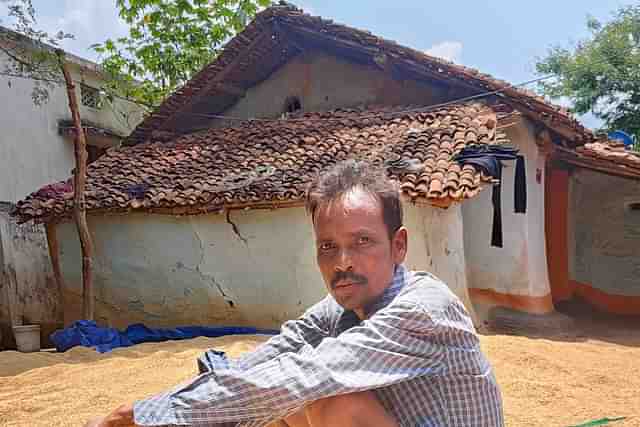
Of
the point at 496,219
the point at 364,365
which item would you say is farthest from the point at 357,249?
the point at 496,219

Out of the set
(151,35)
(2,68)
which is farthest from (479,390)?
(151,35)

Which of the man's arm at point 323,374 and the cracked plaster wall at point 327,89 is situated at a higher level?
the cracked plaster wall at point 327,89

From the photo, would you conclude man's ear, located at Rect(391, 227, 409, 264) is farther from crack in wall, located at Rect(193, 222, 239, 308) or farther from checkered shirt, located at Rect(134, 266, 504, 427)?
crack in wall, located at Rect(193, 222, 239, 308)

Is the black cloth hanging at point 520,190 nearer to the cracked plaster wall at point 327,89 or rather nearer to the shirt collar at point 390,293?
the cracked plaster wall at point 327,89

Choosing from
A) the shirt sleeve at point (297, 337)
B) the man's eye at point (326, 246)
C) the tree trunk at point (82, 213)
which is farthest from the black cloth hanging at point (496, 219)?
the man's eye at point (326, 246)

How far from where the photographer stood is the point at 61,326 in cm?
886

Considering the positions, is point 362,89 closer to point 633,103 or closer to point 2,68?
point 2,68

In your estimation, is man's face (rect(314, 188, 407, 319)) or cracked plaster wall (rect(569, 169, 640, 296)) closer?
man's face (rect(314, 188, 407, 319))

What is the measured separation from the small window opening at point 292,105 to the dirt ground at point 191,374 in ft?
17.5

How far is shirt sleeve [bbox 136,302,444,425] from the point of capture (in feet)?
4.55

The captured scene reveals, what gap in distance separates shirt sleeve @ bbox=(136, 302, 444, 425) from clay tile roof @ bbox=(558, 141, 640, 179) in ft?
25.0

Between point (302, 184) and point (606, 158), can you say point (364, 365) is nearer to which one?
point (302, 184)

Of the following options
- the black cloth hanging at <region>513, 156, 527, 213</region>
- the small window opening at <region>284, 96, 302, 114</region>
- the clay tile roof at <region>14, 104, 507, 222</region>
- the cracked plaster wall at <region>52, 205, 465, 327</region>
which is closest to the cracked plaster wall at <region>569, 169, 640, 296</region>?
the black cloth hanging at <region>513, 156, 527, 213</region>

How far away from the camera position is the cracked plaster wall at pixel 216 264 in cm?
655
